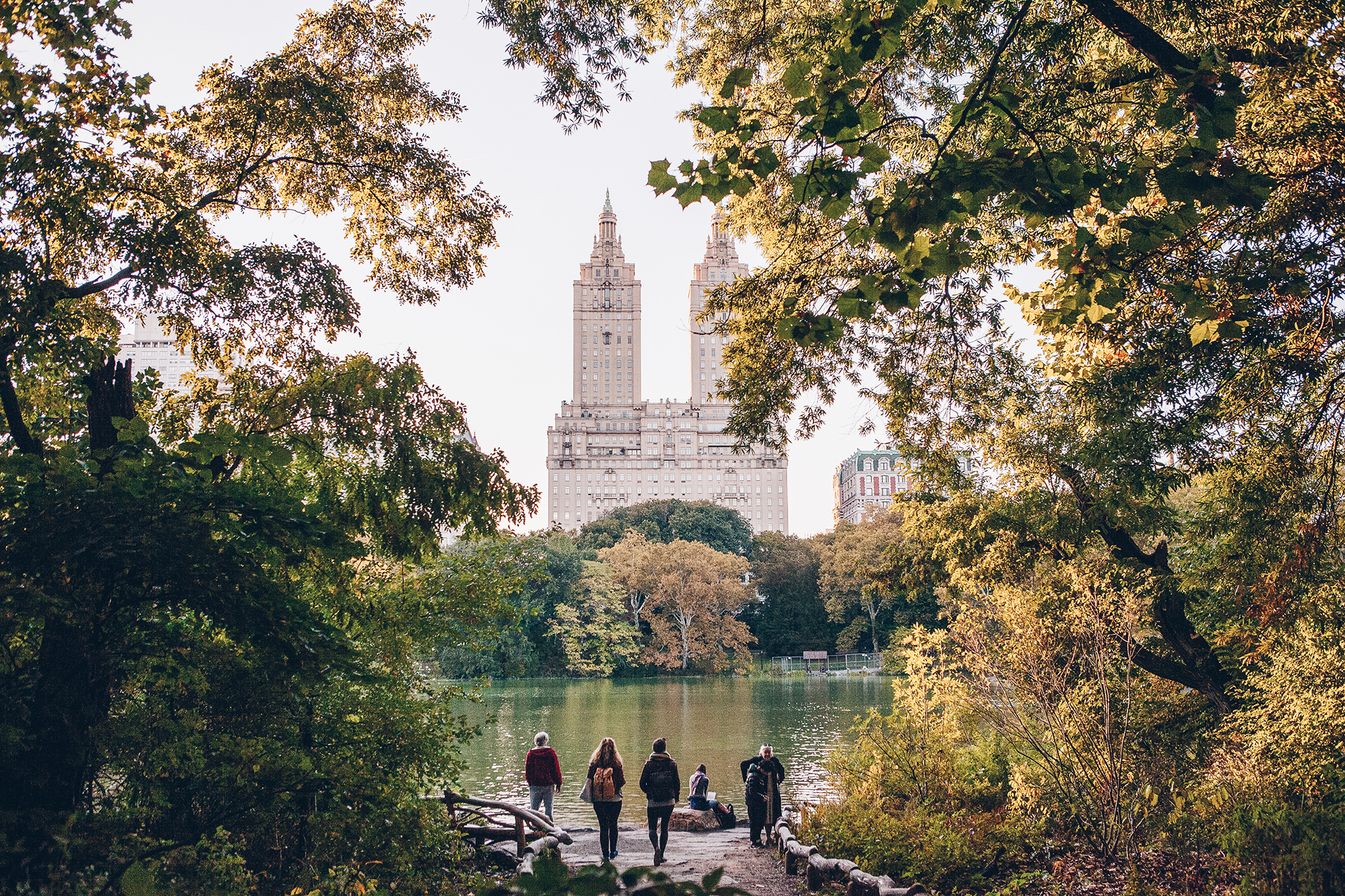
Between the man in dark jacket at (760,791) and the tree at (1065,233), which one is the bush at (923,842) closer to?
the man in dark jacket at (760,791)

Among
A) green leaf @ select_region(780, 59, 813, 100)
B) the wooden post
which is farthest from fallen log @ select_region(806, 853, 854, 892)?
green leaf @ select_region(780, 59, 813, 100)

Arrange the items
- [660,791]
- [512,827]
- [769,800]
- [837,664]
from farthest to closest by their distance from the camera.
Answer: [837,664] → [769,800] → [512,827] → [660,791]

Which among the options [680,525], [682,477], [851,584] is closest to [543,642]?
[851,584]

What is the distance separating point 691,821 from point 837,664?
38.4 m

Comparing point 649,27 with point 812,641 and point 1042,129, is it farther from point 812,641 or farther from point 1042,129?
point 812,641

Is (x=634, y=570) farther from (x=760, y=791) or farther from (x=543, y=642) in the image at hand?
(x=760, y=791)

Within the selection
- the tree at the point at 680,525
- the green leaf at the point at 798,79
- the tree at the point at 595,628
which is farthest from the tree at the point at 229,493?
the tree at the point at 680,525

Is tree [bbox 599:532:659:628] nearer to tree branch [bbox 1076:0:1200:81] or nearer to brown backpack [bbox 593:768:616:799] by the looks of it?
brown backpack [bbox 593:768:616:799]

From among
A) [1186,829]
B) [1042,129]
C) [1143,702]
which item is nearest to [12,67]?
[1042,129]

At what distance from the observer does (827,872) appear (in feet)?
21.4

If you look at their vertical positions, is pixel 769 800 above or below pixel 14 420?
below

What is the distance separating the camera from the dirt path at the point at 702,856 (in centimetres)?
686

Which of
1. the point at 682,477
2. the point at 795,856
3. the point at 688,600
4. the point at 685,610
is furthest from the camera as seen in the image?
the point at 682,477

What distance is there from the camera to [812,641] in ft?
163
